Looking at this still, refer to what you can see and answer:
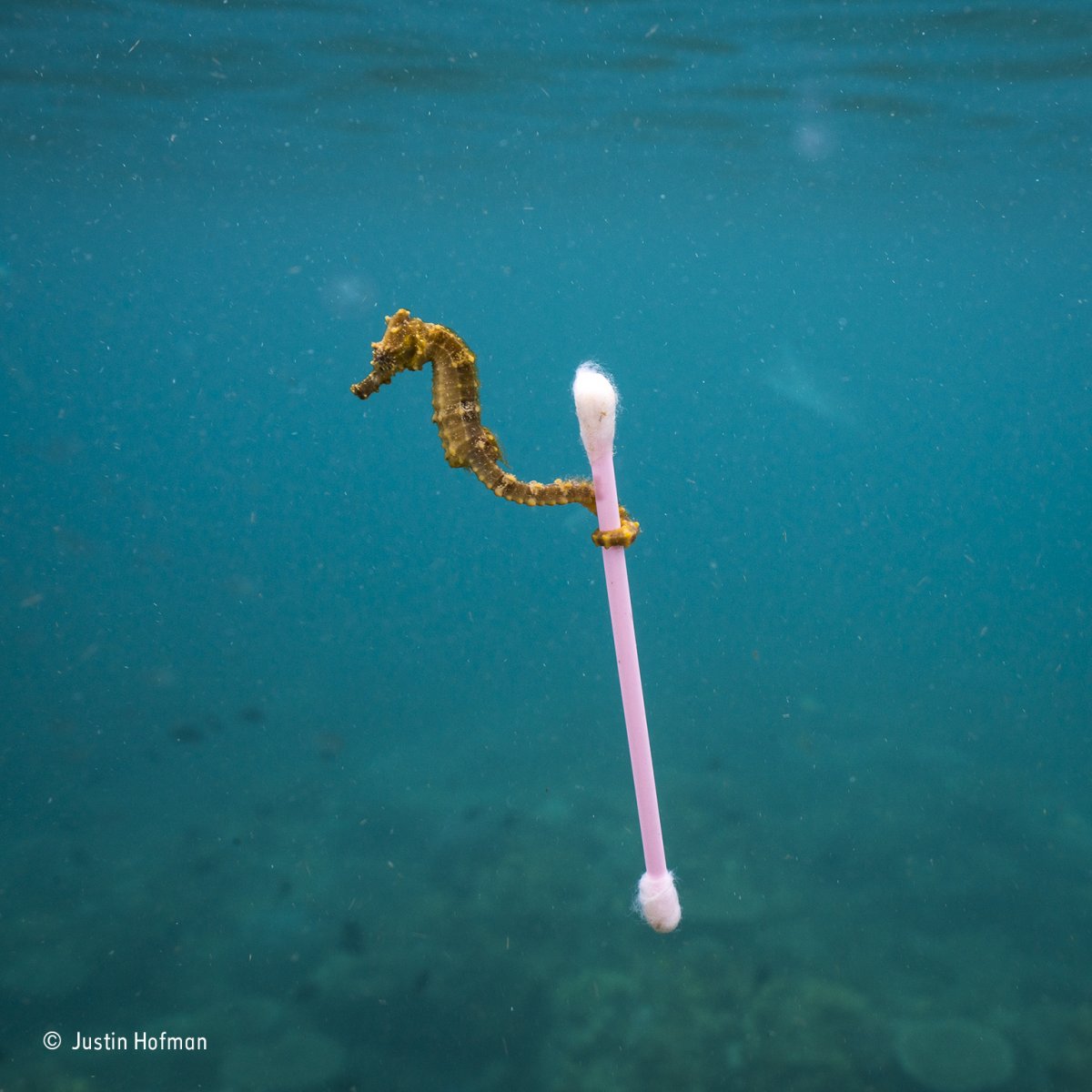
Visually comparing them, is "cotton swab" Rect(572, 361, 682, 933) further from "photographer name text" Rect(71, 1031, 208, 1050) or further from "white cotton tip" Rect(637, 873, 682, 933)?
"photographer name text" Rect(71, 1031, 208, 1050)

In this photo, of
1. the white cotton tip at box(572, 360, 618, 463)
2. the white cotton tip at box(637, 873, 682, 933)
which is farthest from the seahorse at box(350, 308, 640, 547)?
the white cotton tip at box(637, 873, 682, 933)

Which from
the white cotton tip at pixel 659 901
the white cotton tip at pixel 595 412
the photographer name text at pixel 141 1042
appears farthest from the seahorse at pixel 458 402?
the photographer name text at pixel 141 1042

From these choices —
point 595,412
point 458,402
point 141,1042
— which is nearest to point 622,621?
point 595,412

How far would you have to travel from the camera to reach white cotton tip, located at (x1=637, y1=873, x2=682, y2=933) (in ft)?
7.11

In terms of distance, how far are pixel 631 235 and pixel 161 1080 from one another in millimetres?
21012

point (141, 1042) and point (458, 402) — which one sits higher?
point (458, 402)

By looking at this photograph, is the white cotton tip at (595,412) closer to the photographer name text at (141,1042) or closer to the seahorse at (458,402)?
the seahorse at (458,402)

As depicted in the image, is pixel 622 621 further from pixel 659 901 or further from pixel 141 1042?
pixel 141 1042

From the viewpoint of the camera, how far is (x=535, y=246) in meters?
25.1

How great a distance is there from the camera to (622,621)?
1.94 m

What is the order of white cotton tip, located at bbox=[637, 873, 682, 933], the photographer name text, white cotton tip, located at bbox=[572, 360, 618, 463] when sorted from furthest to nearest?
1. the photographer name text
2. white cotton tip, located at bbox=[637, 873, 682, 933]
3. white cotton tip, located at bbox=[572, 360, 618, 463]

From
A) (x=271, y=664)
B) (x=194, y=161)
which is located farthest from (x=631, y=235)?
(x=271, y=664)

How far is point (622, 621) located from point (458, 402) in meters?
0.78

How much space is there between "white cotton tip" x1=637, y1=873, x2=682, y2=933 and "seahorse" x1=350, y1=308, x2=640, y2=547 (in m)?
0.94
